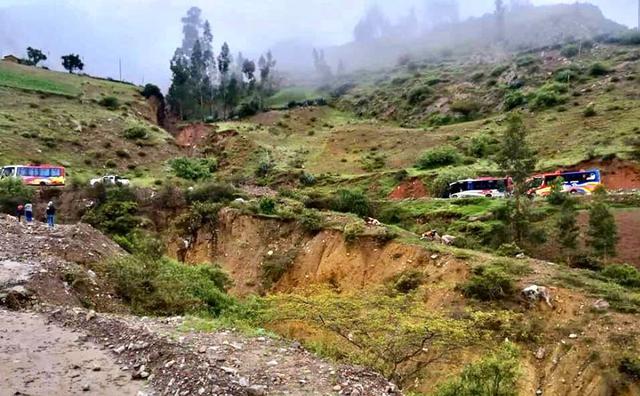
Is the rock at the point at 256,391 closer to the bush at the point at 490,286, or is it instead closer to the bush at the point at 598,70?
the bush at the point at 490,286

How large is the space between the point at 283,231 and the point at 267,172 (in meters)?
22.8

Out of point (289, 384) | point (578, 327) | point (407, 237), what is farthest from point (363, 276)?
point (289, 384)

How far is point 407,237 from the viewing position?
25.5m

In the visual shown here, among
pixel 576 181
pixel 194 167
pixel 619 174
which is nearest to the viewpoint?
pixel 576 181

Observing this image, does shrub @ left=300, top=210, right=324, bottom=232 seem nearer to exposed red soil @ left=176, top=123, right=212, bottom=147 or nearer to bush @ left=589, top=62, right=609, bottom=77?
exposed red soil @ left=176, top=123, right=212, bottom=147

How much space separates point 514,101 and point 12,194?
163ft

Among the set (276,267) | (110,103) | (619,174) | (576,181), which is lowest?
(276,267)

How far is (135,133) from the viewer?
61125 millimetres

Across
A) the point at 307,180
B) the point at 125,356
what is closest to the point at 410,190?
the point at 307,180

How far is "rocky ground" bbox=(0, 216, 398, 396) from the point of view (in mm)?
9547

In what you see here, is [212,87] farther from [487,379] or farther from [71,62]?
[487,379]

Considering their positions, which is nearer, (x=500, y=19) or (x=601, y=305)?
(x=601, y=305)

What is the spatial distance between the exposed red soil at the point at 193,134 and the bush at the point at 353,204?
116 ft

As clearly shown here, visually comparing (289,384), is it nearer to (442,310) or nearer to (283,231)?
(442,310)
